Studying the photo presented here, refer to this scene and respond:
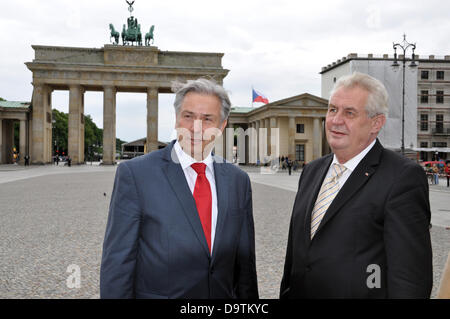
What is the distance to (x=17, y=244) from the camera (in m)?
8.90

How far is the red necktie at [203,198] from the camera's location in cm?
268

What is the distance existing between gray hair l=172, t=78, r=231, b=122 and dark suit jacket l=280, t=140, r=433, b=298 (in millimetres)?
894

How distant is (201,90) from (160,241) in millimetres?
922

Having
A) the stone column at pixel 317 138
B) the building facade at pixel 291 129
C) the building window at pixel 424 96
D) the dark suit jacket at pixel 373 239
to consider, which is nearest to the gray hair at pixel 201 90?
the dark suit jacket at pixel 373 239

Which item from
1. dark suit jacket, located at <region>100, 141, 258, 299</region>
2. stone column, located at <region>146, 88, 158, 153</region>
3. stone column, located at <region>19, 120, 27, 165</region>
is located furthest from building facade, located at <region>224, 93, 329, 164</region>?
dark suit jacket, located at <region>100, 141, 258, 299</region>

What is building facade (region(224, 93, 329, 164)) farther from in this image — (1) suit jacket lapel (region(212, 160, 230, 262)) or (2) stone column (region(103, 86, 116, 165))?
(1) suit jacket lapel (region(212, 160, 230, 262))

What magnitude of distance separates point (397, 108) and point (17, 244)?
184ft

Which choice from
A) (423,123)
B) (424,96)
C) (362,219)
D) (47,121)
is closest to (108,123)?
(47,121)

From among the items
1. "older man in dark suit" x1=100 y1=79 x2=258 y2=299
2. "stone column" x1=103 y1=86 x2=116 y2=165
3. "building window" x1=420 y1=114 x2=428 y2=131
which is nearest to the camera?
"older man in dark suit" x1=100 y1=79 x2=258 y2=299

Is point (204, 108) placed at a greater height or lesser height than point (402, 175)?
greater

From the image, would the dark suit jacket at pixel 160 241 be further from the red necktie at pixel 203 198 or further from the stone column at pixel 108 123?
the stone column at pixel 108 123

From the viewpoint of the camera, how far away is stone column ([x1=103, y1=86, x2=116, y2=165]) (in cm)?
5956
